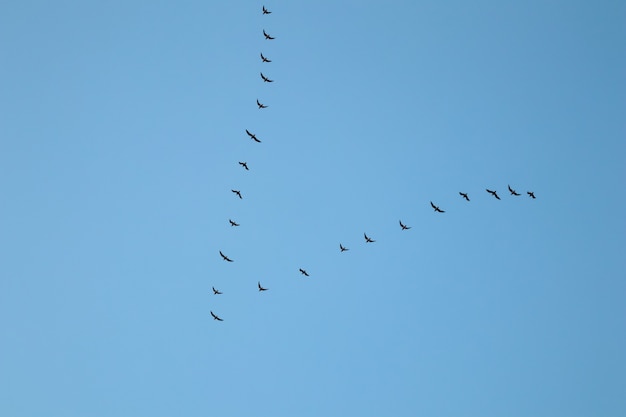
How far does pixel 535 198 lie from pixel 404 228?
2130 centimetres

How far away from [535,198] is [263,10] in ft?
171

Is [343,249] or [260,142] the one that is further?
[343,249]

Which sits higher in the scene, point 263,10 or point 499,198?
point 263,10

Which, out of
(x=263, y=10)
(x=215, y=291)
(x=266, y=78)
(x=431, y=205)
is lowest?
(x=215, y=291)

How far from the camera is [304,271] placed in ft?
429

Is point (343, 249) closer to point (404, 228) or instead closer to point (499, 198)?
point (404, 228)

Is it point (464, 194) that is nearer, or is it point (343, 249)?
point (464, 194)

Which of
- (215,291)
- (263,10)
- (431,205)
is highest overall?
(263,10)

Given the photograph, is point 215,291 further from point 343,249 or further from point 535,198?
point 535,198

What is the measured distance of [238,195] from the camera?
12750cm

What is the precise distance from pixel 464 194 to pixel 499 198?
6.21m

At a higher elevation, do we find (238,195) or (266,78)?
(266,78)

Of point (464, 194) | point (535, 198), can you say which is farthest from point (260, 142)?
point (535, 198)

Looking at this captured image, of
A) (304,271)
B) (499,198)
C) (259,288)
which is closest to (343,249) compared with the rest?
(304,271)
